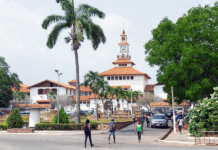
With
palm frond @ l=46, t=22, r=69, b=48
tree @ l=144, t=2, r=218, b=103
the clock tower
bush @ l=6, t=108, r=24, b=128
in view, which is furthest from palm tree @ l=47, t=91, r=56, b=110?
tree @ l=144, t=2, r=218, b=103

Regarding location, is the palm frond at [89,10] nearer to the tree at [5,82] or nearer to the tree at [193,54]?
the tree at [193,54]

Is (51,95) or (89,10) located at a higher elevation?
(89,10)

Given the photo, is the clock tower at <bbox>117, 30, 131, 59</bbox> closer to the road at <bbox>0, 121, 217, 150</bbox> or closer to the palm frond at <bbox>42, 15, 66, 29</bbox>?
the palm frond at <bbox>42, 15, 66, 29</bbox>

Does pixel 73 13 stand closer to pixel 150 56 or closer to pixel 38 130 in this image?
pixel 150 56

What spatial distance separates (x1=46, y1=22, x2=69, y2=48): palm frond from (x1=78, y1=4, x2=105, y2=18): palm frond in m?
2.21

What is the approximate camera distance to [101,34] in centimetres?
2895

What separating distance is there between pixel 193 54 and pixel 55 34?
44.1 ft

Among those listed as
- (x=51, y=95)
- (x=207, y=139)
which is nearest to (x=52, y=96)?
(x=51, y=95)

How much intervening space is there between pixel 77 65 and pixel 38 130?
7268 mm

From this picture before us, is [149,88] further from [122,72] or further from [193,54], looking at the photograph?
[193,54]

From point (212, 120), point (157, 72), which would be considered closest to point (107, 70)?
point (157, 72)

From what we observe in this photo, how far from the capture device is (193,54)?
25062 millimetres

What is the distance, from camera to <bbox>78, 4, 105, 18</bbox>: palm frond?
28.3 metres

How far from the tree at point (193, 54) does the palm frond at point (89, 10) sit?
6778 mm
